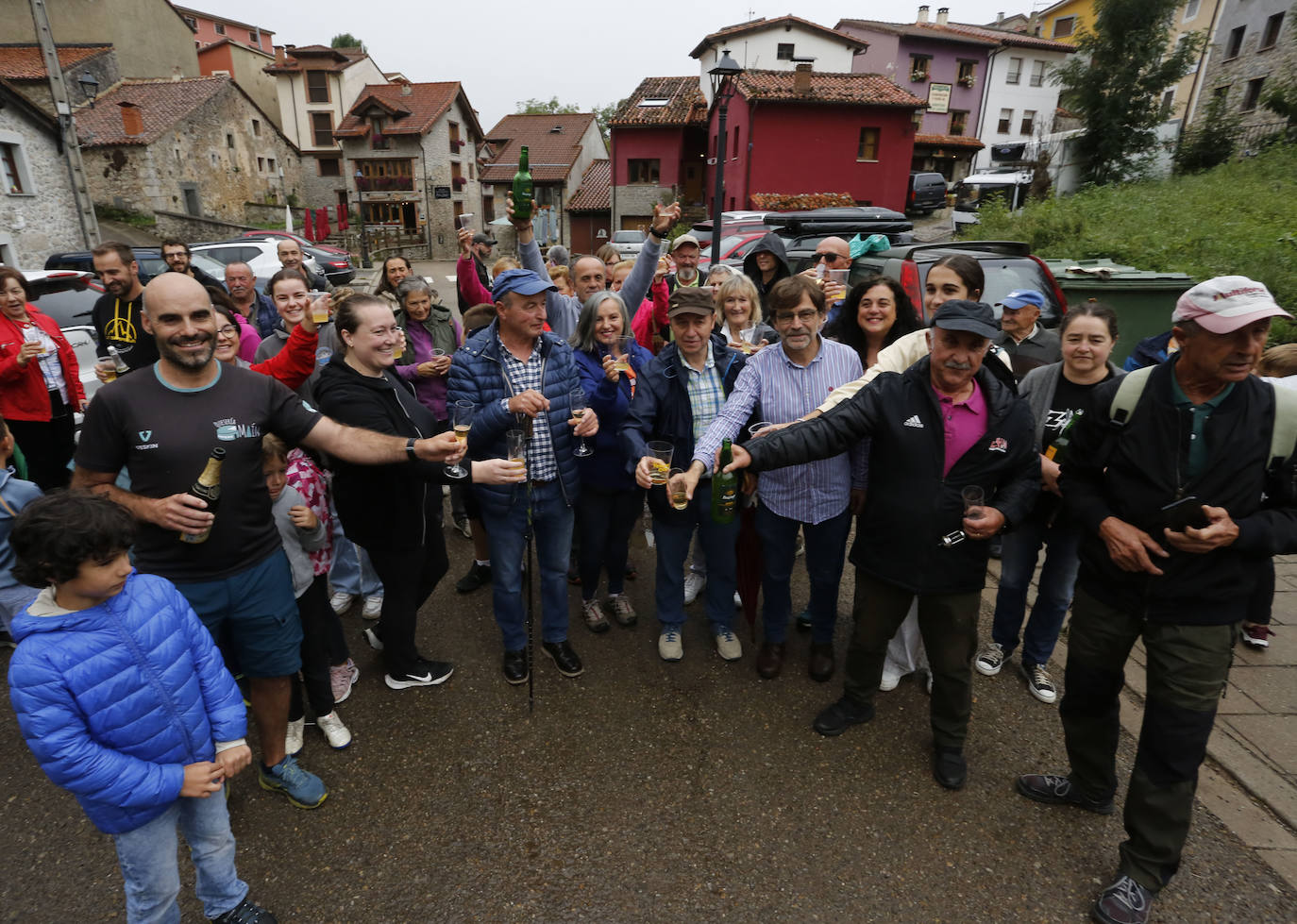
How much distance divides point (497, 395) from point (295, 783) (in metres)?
2.03

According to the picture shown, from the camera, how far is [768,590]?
3975 mm

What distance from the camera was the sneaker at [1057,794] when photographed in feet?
9.96

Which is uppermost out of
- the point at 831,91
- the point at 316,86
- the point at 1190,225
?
the point at 316,86

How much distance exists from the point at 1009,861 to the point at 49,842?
13.0 feet

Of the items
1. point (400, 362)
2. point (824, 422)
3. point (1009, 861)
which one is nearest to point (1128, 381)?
point (824, 422)

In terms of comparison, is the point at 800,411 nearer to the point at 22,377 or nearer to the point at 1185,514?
the point at 1185,514

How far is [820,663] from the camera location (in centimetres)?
398

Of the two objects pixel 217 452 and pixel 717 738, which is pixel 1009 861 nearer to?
pixel 717 738

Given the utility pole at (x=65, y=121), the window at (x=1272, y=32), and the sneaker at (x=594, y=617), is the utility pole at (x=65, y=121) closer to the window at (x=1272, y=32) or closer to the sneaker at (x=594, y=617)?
the sneaker at (x=594, y=617)

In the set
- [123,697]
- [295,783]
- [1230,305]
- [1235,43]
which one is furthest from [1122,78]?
[123,697]

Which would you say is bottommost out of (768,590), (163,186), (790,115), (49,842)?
(49,842)

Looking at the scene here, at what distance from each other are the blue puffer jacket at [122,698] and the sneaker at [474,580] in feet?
9.01

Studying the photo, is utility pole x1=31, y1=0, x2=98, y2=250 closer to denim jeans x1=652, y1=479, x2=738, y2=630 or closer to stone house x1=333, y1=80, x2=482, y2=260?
denim jeans x1=652, y1=479, x2=738, y2=630

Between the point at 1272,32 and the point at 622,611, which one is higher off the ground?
the point at 1272,32
